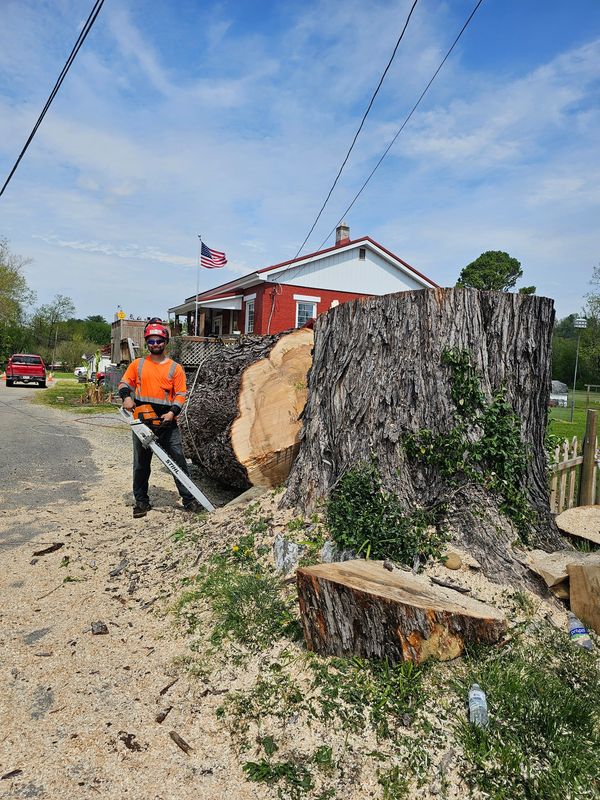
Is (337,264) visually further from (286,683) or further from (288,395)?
(286,683)

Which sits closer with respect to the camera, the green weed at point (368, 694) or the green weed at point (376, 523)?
the green weed at point (368, 694)

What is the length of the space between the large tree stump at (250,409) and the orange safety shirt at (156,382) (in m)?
0.36

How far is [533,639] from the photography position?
8.82ft

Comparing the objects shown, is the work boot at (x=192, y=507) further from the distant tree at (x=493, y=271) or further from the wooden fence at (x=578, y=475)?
the distant tree at (x=493, y=271)

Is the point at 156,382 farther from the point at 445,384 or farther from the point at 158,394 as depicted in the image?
the point at 445,384

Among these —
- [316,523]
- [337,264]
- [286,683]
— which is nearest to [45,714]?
[286,683]

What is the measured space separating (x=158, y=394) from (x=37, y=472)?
3452mm

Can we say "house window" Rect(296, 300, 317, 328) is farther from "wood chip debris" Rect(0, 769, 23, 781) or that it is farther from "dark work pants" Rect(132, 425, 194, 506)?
"wood chip debris" Rect(0, 769, 23, 781)

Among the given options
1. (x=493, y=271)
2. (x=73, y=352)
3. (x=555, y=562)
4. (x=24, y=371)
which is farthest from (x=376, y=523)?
(x=493, y=271)

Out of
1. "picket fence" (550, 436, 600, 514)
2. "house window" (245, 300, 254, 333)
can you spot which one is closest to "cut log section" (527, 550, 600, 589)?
"picket fence" (550, 436, 600, 514)

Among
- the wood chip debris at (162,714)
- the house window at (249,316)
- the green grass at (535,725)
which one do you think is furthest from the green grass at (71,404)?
the green grass at (535,725)

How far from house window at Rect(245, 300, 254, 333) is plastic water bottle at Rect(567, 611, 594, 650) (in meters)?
21.1

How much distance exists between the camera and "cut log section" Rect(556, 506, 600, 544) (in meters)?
3.66

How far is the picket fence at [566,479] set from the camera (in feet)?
16.1
